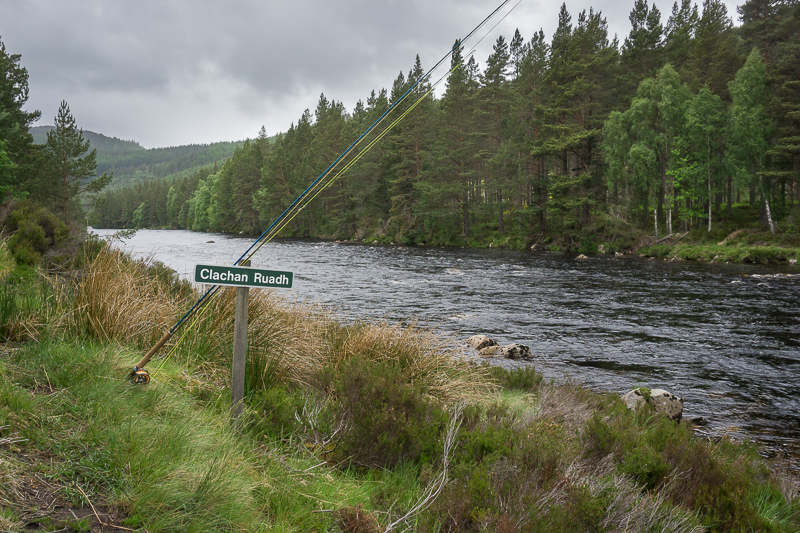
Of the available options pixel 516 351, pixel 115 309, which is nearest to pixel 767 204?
pixel 516 351

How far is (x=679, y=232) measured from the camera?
35750 millimetres

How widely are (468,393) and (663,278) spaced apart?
64.4ft

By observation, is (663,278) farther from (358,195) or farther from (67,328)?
(358,195)

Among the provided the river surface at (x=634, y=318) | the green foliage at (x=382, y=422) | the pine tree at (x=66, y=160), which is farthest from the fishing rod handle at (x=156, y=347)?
the pine tree at (x=66, y=160)

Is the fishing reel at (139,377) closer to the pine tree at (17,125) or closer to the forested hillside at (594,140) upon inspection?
the pine tree at (17,125)

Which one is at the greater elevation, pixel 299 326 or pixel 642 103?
pixel 642 103

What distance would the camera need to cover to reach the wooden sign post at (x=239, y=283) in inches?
131

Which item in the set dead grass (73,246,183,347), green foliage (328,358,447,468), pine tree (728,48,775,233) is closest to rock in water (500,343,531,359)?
green foliage (328,358,447,468)

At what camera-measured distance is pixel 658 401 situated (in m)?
6.65

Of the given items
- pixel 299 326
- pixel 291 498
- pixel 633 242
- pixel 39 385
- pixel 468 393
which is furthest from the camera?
pixel 633 242

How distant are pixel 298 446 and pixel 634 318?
42.7 ft

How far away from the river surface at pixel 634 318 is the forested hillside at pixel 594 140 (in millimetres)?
11979

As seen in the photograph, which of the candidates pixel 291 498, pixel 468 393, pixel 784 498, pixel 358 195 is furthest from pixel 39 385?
pixel 358 195

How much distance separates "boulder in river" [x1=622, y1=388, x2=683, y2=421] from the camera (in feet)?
21.4
